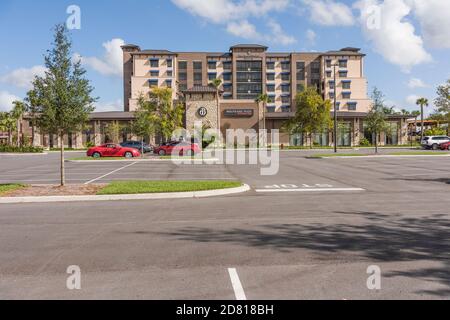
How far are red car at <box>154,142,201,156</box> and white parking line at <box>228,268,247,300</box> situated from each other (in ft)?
106

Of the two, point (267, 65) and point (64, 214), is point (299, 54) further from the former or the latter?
point (64, 214)

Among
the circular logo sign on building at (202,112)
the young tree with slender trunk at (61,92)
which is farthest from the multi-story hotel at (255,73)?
the young tree with slender trunk at (61,92)

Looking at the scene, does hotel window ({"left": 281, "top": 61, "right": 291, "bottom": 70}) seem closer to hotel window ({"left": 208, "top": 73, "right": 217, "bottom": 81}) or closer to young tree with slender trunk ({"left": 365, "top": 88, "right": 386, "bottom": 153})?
hotel window ({"left": 208, "top": 73, "right": 217, "bottom": 81})

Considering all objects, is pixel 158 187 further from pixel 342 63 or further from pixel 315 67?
pixel 315 67

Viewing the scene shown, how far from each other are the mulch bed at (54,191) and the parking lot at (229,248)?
1.36 m

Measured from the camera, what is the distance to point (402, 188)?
14.9m

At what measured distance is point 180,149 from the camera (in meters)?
38.2

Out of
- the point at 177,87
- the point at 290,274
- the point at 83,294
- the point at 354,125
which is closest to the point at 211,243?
the point at 290,274

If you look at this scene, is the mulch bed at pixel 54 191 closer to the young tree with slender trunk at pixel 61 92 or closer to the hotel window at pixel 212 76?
the young tree with slender trunk at pixel 61 92

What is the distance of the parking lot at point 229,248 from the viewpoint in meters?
4.98

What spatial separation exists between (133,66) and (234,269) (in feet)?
299

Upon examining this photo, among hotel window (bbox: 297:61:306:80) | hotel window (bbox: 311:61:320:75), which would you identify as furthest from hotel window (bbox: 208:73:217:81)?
hotel window (bbox: 311:61:320:75)

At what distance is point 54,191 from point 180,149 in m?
24.3

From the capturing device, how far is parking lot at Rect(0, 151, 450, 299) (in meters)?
4.98
